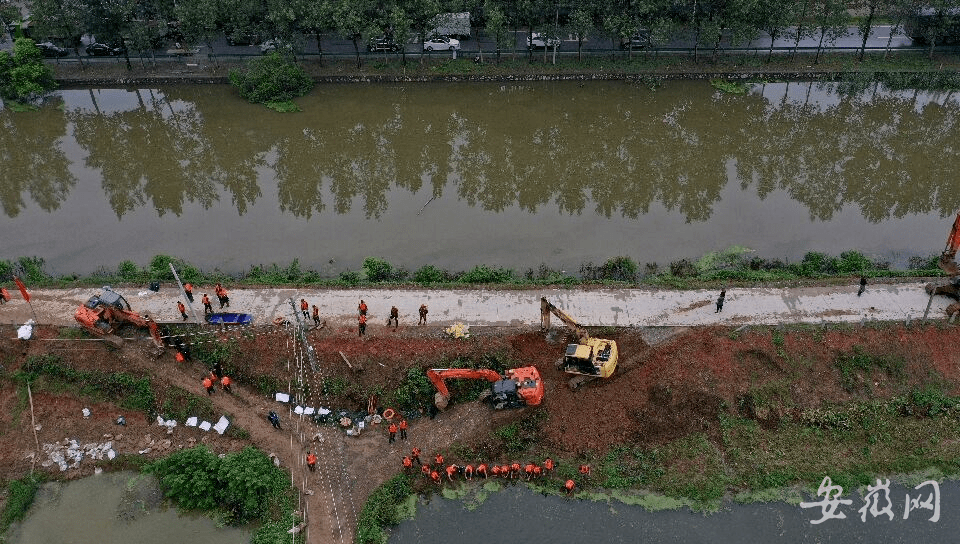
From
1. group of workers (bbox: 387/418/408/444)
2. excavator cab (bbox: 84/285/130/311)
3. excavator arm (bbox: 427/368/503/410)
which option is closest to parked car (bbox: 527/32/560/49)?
excavator arm (bbox: 427/368/503/410)

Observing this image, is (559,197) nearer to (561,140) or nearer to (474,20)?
(561,140)

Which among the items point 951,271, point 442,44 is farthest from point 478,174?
point 951,271

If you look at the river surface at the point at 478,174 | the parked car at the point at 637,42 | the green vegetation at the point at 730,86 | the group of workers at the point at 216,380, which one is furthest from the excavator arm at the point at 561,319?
the parked car at the point at 637,42

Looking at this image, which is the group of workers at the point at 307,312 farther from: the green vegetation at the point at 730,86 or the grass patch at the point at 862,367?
the green vegetation at the point at 730,86

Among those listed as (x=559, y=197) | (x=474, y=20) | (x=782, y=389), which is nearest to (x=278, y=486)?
(x=782, y=389)

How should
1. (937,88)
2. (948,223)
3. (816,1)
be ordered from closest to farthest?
(948,223) → (937,88) → (816,1)

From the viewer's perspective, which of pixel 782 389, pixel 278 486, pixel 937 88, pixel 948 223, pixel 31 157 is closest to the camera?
pixel 278 486

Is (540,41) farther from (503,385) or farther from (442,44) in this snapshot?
(503,385)
